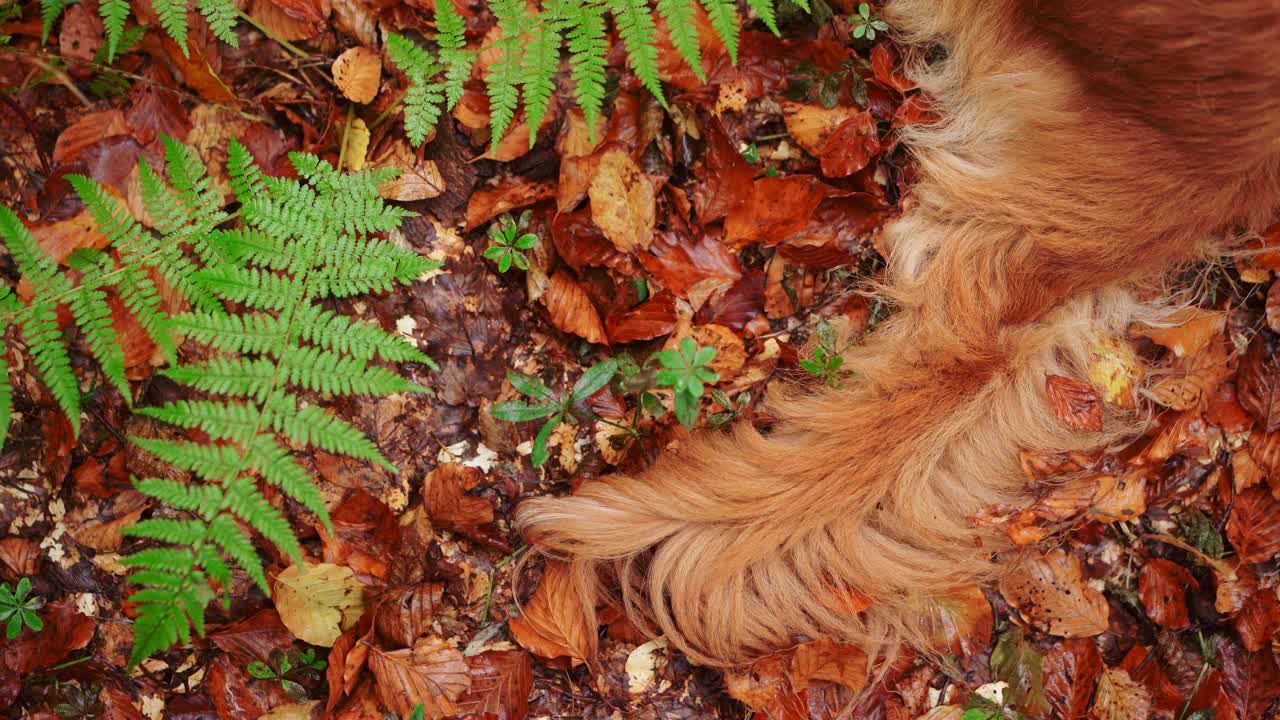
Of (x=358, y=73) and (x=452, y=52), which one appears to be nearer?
(x=452, y=52)

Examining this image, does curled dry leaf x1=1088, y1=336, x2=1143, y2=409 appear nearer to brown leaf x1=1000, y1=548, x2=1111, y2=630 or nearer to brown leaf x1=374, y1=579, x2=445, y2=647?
brown leaf x1=1000, y1=548, x2=1111, y2=630

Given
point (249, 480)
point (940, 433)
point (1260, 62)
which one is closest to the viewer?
point (249, 480)

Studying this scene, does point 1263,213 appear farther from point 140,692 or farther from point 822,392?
point 140,692

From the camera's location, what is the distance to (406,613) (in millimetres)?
2494

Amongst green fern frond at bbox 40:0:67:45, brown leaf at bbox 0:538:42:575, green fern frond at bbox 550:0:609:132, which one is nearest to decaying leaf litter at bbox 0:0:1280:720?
brown leaf at bbox 0:538:42:575

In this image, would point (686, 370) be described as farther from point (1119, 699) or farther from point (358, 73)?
point (1119, 699)

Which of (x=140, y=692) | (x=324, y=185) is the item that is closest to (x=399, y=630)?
(x=140, y=692)

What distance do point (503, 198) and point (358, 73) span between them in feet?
2.09

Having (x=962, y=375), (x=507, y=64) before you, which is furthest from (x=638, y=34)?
(x=962, y=375)

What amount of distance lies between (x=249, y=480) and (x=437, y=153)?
1.27 meters

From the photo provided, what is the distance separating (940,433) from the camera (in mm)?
2461

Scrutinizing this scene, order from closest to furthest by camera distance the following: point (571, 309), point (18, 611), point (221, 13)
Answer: point (221, 13) < point (18, 611) < point (571, 309)

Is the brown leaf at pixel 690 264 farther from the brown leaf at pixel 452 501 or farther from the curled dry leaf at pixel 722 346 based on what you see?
the brown leaf at pixel 452 501

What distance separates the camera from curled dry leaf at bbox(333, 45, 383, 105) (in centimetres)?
257
